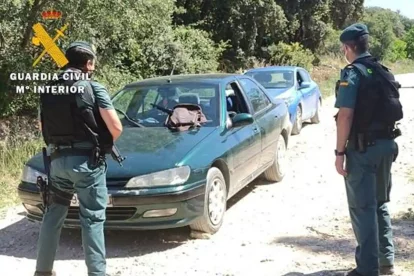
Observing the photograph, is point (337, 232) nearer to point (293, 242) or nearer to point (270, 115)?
point (293, 242)

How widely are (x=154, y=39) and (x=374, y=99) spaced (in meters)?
12.9

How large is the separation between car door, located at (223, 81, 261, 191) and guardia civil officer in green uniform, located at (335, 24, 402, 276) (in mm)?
2018

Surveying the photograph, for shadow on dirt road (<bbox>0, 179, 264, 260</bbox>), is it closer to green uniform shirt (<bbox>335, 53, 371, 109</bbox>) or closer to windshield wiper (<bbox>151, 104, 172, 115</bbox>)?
windshield wiper (<bbox>151, 104, 172, 115</bbox>)

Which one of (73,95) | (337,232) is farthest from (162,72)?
(73,95)

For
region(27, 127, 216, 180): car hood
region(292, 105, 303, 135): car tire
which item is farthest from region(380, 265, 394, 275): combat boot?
region(292, 105, 303, 135): car tire

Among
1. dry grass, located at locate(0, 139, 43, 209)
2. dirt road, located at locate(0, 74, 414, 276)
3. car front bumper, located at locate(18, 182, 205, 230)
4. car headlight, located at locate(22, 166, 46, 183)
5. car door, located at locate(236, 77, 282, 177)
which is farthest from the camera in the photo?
dry grass, located at locate(0, 139, 43, 209)

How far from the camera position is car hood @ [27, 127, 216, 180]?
5.00 metres

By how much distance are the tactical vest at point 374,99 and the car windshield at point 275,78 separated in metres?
8.24

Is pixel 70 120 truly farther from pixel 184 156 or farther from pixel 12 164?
pixel 12 164

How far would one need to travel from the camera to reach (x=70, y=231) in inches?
223

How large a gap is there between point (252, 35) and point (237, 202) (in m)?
19.4

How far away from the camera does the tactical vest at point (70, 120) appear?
382 cm

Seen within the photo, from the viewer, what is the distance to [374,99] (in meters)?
3.86

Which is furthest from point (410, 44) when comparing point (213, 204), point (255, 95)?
point (213, 204)
